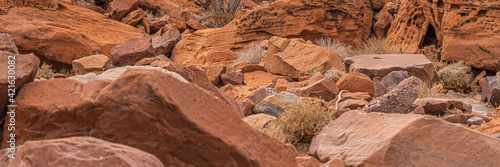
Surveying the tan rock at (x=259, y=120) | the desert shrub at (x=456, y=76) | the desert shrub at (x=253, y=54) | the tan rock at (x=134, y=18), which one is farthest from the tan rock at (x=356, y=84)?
the tan rock at (x=134, y=18)

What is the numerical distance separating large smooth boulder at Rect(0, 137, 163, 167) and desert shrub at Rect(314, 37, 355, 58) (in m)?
8.56

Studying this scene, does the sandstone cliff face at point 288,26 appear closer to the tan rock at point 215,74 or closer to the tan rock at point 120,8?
the tan rock at point 215,74

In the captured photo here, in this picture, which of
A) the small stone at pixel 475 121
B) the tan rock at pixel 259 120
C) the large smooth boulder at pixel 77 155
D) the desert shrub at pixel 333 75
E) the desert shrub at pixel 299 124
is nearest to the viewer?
the large smooth boulder at pixel 77 155

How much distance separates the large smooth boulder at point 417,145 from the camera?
2.87 m

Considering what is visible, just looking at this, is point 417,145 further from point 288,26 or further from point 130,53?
point 288,26

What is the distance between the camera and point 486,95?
7.22 meters

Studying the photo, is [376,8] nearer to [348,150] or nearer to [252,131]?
[348,150]

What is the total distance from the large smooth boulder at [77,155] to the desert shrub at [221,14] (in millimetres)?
11848

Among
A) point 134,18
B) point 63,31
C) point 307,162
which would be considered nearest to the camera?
point 307,162

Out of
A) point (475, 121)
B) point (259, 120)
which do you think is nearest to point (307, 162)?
point (259, 120)

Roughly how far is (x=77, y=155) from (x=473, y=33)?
865 cm

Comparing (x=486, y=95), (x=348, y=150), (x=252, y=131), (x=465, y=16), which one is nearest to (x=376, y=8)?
(x=465, y=16)

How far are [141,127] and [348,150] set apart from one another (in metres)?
1.67

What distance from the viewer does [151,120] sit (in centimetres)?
219
